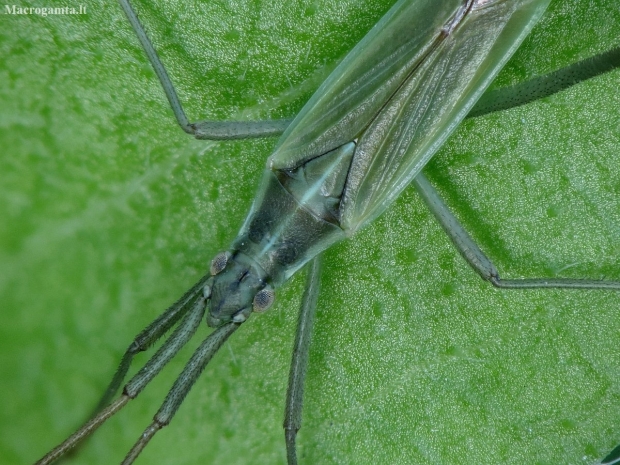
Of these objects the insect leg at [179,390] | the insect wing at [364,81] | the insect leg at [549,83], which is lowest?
the insect leg at [549,83]

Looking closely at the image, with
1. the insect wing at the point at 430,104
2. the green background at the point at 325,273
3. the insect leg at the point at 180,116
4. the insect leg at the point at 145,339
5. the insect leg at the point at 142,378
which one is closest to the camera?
the insect leg at the point at 142,378

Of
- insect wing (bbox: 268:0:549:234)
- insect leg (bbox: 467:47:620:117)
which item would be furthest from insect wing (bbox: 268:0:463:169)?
insect leg (bbox: 467:47:620:117)

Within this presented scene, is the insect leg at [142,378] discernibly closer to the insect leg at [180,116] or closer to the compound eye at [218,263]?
the compound eye at [218,263]

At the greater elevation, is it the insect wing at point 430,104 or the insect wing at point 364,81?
the insect wing at point 364,81

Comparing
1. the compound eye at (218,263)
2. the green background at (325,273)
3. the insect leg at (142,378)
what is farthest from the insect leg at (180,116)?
the insect leg at (142,378)

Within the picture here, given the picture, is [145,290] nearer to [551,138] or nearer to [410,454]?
[410,454]

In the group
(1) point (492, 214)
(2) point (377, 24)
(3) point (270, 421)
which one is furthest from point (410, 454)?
(2) point (377, 24)
